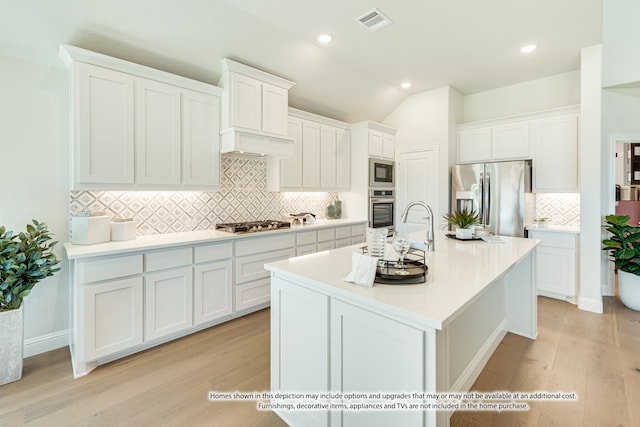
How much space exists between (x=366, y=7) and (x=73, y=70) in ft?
8.10

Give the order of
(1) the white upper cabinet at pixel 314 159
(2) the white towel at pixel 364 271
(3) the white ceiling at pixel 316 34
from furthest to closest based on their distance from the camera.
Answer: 1. (1) the white upper cabinet at pixel 314 159
2. (3) the white ceiling at pixel 316 34
3. (2) the white towel at pixel 364 271

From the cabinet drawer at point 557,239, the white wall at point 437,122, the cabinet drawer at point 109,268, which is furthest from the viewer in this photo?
the white wall at point 437,122

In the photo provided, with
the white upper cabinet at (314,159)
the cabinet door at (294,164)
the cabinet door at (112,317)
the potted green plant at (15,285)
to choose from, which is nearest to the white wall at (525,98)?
the white upper cabinet at (314,159)

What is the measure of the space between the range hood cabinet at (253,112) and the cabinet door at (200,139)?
0.09 meters

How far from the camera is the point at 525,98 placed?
4.18m

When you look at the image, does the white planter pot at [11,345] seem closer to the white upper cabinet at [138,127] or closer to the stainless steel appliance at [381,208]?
the white upper cabinet at [138,127]

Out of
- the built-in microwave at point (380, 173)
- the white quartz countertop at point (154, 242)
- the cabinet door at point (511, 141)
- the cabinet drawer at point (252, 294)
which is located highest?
the cabinet door at point (511, 141)

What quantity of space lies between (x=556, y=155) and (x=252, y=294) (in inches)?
161

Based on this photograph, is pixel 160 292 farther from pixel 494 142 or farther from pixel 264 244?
pixel 494 142

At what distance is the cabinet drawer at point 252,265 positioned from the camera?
3027 millimetres

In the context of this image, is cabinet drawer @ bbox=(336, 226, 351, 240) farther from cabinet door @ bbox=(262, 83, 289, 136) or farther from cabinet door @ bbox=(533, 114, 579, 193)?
cabinet door @ bbox=(533, 114, 579, 193)

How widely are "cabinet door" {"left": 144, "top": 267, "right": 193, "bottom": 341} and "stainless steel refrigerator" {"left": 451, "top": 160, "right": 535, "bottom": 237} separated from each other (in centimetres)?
368

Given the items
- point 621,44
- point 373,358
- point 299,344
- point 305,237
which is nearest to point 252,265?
point 305,237

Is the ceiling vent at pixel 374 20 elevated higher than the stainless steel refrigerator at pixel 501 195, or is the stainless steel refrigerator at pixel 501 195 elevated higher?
the ceiling vent at pixel 374 20
